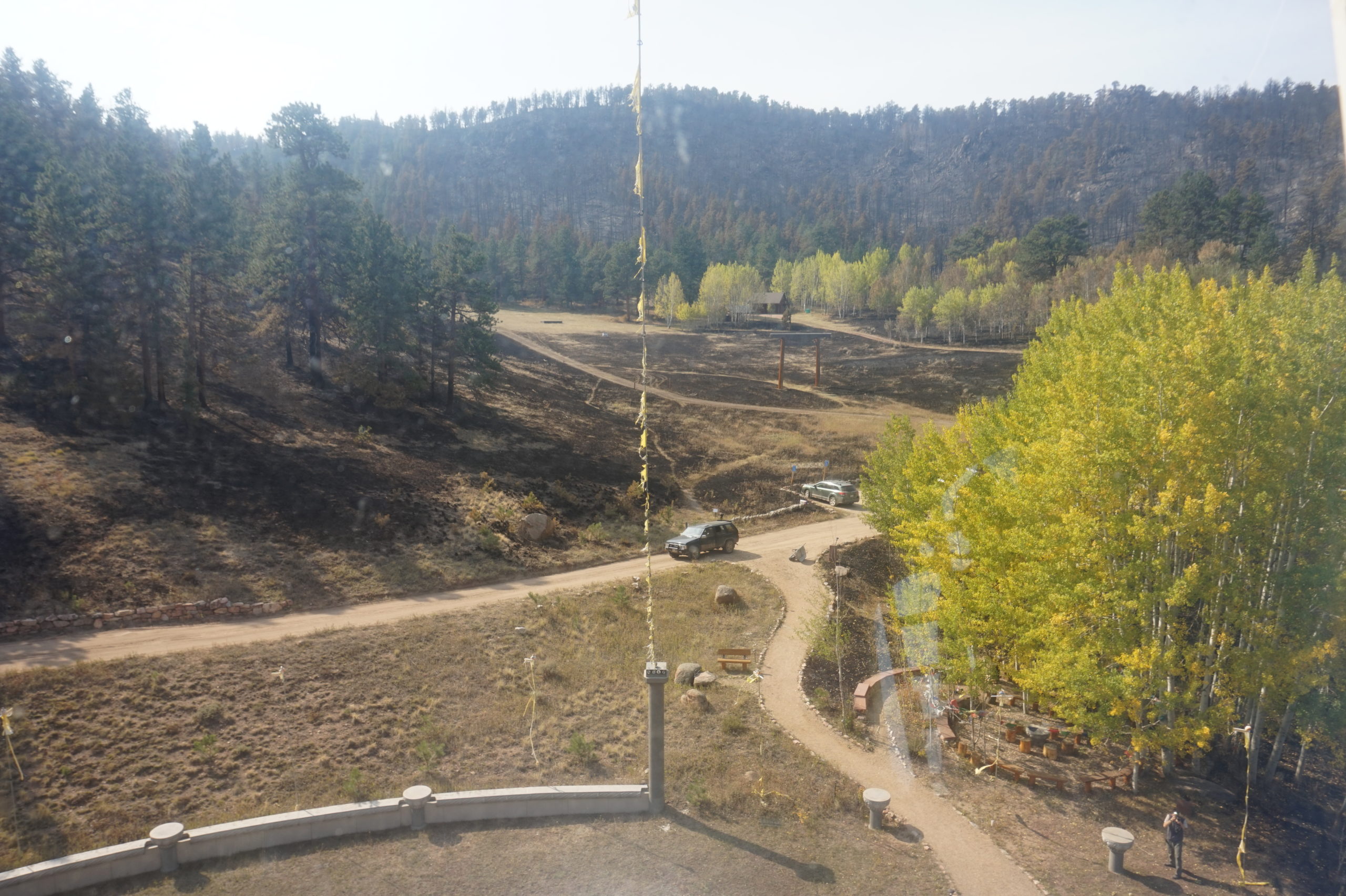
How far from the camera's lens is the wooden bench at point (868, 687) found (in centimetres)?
2006

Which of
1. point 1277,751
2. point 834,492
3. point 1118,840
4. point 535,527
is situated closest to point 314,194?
point 535,527

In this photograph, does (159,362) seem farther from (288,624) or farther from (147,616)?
(288,624)

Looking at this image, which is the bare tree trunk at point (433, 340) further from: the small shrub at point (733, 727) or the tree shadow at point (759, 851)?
the tree shadow at point (759, 851)

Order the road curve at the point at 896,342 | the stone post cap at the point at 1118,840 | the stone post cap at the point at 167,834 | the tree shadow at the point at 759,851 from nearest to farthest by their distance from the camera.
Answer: the stone post cap at the point at 167,834 → the tree shadow at the point at 759,851 → the stone post cap at the point at 1118,840 → the road curve at the point at 896,342

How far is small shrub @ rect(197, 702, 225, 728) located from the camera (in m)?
17.2

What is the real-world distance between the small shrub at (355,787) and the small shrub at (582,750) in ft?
14.4

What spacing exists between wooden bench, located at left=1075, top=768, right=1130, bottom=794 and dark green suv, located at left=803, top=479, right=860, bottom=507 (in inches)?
983

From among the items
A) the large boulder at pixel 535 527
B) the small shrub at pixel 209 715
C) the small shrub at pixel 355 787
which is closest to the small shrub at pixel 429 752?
the small shrub at pixel 355 787

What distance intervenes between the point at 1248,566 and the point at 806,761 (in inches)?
419

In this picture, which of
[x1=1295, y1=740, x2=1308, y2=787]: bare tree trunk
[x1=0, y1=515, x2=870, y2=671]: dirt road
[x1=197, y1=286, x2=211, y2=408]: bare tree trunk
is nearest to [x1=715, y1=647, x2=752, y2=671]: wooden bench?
[x1=0, y1=515, x2=870, y2=671]: dirt road

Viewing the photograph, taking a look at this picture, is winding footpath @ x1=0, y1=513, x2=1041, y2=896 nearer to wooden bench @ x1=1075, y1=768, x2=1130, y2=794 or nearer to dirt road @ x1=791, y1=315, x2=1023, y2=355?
wooden bench @ x1=1075, y1=768, x2=1130, y2=794

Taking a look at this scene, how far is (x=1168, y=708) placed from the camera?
15930 millimetres

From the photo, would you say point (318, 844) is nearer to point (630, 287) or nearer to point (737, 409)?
point (737, 409)

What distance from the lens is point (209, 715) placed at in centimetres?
1730
